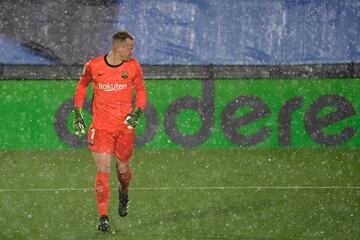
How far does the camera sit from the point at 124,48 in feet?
24.6

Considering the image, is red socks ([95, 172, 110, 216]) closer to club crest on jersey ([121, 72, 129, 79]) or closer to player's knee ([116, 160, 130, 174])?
player's knee ([116, 160, 130, 174])

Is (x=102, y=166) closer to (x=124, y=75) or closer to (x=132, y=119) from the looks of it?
(x=132, y=119)

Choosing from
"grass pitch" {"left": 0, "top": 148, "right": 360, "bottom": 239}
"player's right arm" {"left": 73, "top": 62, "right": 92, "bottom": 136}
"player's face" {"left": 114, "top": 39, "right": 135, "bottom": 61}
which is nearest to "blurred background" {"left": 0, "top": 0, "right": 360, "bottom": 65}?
"grass pitch" {"left": 0, "top": 148, "right": 360, "bottom": 239}

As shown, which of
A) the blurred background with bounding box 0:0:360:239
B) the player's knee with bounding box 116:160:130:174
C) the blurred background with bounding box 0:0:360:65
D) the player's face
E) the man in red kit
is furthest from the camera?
the blurred background with bounding box 0:0:360:65

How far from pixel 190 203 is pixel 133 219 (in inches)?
43.8

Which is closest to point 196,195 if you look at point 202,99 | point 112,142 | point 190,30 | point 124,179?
point 124,179

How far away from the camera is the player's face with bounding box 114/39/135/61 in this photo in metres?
7.46

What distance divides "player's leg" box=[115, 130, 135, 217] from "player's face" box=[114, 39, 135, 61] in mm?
771

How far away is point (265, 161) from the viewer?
40.3ft

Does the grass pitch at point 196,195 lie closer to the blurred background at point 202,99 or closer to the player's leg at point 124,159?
the blurred background at point 202,99

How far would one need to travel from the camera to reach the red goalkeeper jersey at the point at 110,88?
25.1 ft

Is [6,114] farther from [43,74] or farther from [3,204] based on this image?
[3,204]

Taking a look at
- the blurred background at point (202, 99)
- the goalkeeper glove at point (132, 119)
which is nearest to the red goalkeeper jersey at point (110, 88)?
the goalkeeper glove at point (132, 119)

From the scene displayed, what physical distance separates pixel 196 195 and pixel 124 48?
2.68 meters
